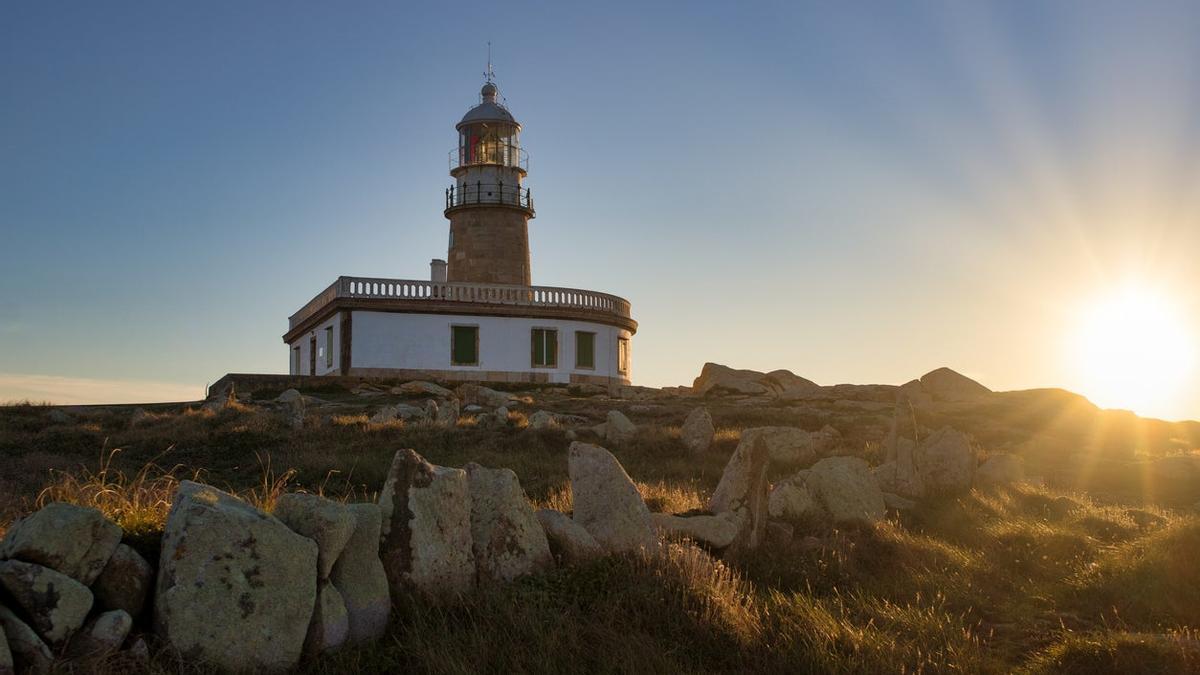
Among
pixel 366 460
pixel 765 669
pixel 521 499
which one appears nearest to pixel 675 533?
pixel 521 499

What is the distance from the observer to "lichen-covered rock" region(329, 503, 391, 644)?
572 centimetres

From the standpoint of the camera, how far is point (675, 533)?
829 cm

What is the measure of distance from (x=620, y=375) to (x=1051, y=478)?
25808mm

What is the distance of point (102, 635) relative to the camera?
484cm

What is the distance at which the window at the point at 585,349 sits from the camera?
39656 mm

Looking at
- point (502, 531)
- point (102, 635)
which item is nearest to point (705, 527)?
point (502, 531)

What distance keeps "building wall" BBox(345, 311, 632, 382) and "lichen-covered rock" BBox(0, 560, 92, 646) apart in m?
31.7

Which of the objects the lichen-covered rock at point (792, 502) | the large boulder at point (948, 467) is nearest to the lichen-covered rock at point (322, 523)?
the lichen-covered rock at point (792, 502)

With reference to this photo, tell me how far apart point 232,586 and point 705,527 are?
14.9ft

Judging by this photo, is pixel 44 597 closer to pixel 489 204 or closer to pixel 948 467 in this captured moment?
pixel 948 467

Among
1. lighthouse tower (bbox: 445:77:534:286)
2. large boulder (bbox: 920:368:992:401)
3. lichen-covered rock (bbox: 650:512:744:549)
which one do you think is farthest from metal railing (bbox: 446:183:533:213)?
lichen-covered rock (bbox: 650:512:744:549)

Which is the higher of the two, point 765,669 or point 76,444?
point 76,444

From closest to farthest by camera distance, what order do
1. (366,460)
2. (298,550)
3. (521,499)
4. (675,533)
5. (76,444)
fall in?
(298,550) < (521,499) < (675,533) < (366,460) < (76,444)

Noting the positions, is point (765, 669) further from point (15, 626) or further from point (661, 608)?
point (15, 626)
